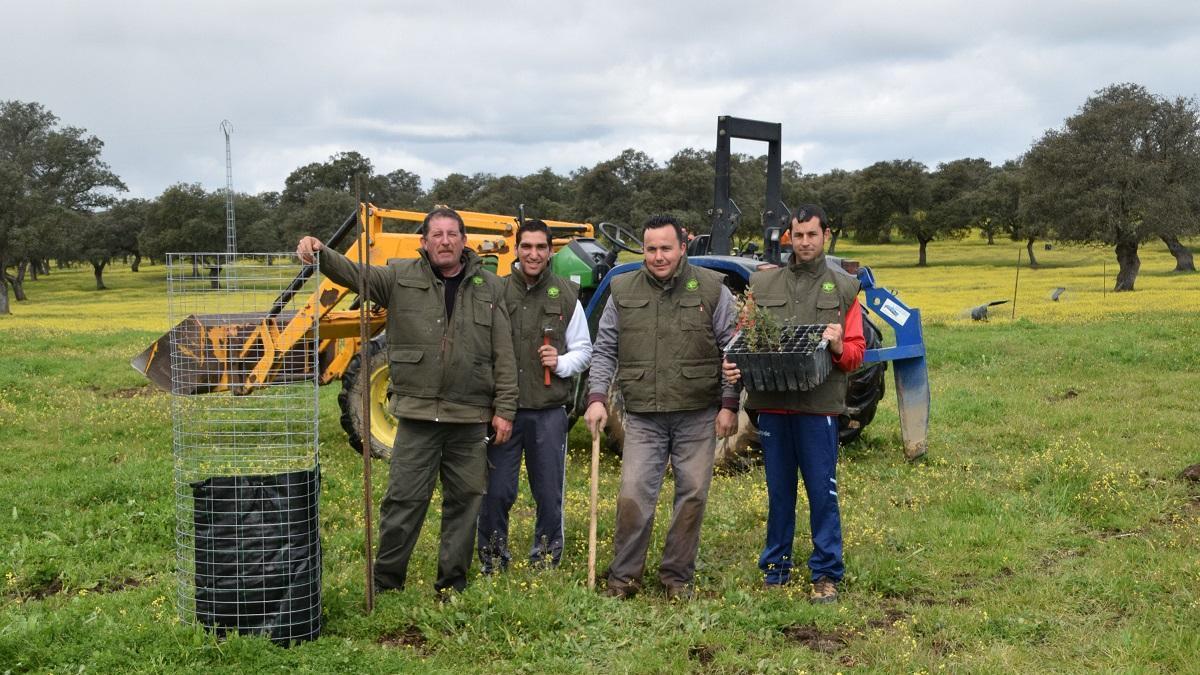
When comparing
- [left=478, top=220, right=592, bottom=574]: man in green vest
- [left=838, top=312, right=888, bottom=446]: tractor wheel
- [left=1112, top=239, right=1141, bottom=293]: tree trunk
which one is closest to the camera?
[left=478, top=220, right=592, bottom=574]: man in green vest

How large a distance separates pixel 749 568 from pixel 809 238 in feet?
6.52

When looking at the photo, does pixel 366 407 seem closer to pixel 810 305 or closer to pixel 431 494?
pixel 431 494

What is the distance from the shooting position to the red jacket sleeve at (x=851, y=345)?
5645 millimetres

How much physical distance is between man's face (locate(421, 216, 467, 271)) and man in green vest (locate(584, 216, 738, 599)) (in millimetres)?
950

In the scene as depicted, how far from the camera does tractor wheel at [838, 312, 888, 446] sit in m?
9.26

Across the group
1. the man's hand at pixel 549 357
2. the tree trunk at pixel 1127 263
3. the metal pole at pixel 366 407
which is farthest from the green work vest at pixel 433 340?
the tree trunk at pixel 1127 263

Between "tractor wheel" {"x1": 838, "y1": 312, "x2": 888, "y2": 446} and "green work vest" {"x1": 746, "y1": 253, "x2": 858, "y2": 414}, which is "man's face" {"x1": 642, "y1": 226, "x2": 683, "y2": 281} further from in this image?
"tractor wheel" {"x1": 838, "y1": 312, "x2": 888, "y2": 446}

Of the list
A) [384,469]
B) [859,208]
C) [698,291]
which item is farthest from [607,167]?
[698,291]

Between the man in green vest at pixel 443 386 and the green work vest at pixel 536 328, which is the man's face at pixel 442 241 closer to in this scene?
the man in green vest at pixel 443 386

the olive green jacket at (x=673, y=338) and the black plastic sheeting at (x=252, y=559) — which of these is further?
the olive green jacket at (x=673, y=338)

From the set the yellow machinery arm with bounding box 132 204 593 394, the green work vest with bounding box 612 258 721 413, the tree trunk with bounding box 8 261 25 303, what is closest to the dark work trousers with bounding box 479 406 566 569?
the green work vest with bounding box 612 258 721 413

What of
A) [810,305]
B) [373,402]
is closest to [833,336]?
[810,305]

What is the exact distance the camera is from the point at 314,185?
2411 inches

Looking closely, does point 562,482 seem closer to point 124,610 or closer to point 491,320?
point 491,320
